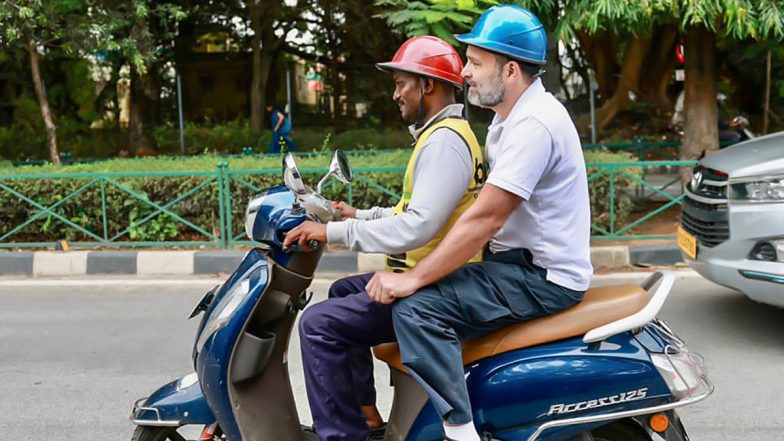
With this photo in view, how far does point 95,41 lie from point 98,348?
6.64m

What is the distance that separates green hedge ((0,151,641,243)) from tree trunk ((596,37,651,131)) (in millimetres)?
9215

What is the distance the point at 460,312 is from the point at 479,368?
197 mm

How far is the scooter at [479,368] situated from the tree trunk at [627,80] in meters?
14.9

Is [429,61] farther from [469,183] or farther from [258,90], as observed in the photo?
[258,90]

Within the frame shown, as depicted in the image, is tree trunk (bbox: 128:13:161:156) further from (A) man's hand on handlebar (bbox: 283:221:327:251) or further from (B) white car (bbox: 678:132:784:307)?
(A) man's hand on handlebar (bbox: 283:221:327:251)

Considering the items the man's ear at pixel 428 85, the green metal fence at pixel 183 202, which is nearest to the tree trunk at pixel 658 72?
the green metal fence at pixel 183 202

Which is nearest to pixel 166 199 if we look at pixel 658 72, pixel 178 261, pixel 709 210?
pixel 178 261

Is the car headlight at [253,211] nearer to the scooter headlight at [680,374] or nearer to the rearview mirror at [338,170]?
the rearview mirror at [338,170]

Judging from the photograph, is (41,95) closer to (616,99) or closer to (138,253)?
(138,253)

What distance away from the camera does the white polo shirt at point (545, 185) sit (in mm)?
2455

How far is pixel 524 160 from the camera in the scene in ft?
8.02

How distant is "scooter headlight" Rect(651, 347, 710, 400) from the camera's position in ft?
8.48

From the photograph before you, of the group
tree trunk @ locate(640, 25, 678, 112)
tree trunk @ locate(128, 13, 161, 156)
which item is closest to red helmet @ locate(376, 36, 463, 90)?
tree trunk @ locate(640, 25, 678, 112)

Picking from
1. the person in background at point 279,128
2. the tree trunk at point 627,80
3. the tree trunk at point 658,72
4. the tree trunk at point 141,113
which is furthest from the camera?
the tree trunk at point 141,113
